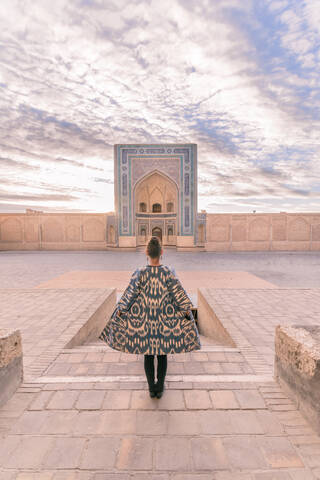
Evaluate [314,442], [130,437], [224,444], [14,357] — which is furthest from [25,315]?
[314,442]

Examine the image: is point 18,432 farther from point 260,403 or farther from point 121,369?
point 260,403

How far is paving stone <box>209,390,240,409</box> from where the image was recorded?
171 centimetres

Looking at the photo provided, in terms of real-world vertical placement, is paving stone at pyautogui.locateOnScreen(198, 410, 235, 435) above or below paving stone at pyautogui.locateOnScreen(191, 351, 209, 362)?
above

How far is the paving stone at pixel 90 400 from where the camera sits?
5.54ft

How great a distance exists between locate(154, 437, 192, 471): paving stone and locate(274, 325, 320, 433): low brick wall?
0.78 m

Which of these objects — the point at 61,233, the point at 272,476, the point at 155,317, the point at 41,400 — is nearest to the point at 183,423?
the point at 272,476

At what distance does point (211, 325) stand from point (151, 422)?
2.87 meters

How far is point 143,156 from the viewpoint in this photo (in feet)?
59.0

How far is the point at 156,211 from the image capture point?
2262 centimetres

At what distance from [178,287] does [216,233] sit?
16860 millimetres

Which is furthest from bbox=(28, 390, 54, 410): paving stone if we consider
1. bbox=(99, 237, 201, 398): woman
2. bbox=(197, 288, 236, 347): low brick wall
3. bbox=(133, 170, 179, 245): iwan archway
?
bbox=(133, 170, 179, 245): iwan archway

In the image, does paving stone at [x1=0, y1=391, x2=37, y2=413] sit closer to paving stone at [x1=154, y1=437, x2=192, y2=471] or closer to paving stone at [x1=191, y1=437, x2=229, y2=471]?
paving stone at [x1=154, y1=437, x2=192, y2=471]

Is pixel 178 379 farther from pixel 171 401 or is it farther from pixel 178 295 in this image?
pixel 178 295

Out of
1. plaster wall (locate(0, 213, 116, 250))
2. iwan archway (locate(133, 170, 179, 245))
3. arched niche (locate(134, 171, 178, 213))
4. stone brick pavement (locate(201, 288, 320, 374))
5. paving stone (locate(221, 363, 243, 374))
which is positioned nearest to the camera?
paving stone (locate(221, 363, 243, 374))
